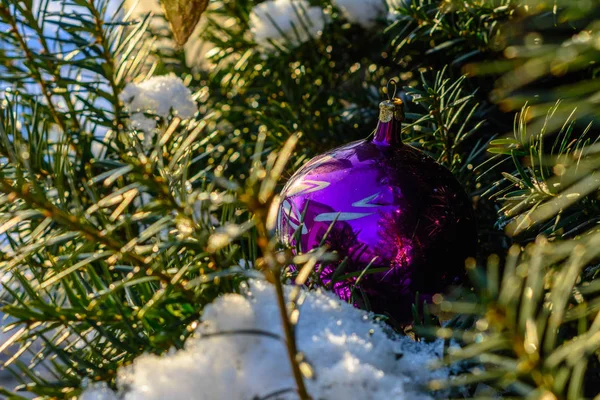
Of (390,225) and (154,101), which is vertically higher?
(154,101)

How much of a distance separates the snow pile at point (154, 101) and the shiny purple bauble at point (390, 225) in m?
0.15

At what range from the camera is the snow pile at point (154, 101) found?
500 millimetres

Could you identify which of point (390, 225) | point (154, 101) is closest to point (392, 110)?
point (390, 225)

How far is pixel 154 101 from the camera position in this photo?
1.64 ft

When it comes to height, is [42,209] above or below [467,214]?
above

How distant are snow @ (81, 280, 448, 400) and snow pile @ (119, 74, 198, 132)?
27cm

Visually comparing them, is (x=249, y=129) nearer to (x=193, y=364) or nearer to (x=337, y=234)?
(x=337, y=234)

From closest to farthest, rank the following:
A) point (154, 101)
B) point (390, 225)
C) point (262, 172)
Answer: point (262, 172)
point (390, 225)
point (154, 101)

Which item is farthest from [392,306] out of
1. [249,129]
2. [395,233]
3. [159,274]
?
[249,129]

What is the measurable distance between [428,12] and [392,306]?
26 cm

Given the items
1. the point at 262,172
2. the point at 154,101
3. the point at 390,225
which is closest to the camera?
the point at 262,172

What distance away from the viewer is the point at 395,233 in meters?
0.39

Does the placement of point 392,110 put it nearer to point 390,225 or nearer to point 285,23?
point 390,225

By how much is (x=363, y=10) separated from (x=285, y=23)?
76mm
